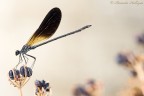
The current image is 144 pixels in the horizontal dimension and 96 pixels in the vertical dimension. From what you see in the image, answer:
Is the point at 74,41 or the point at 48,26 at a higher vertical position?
the point at 48,26

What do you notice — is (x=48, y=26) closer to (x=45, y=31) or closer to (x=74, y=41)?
(x=45, y=31)

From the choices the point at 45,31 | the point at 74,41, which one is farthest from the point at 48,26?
the point at 74,41

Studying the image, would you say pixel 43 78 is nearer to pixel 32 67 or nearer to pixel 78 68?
pixel 32 67

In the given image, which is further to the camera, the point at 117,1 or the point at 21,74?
the point at 117,1

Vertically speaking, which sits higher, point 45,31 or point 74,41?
point 45,31

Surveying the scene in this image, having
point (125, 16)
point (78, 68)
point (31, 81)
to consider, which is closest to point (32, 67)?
point (31, 81)
